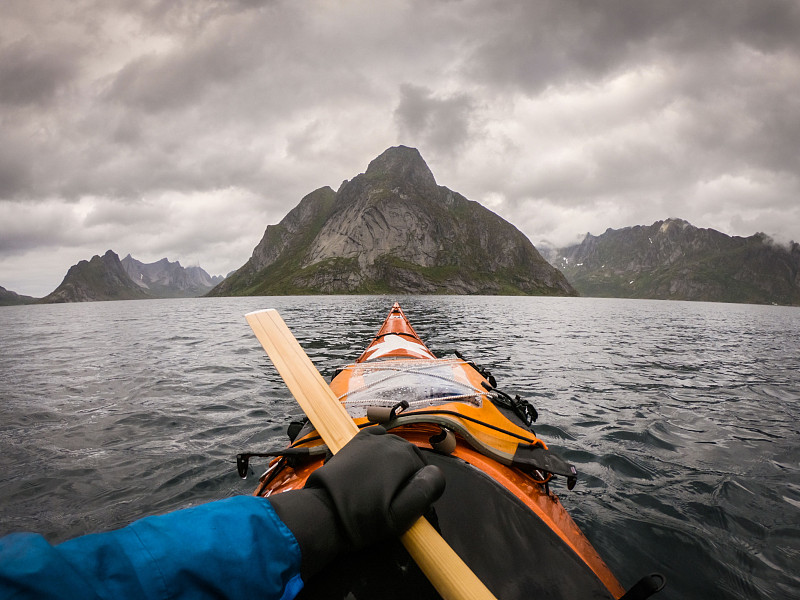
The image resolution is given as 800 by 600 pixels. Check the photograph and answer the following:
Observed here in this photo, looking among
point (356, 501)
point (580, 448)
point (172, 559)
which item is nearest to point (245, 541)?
point (172, 559)

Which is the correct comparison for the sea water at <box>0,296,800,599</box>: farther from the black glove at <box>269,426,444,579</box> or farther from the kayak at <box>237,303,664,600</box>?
the black glove at <box>269,426,444,579</box>

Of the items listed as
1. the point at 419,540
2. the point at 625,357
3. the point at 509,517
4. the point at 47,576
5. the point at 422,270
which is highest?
the point at 422,270

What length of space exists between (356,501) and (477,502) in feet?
3.45

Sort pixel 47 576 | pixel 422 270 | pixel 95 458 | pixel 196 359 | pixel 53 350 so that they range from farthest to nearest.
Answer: pixel 422 270
pixel 53 350
pixel 196 359
pixel 95 458
pixel 47 576

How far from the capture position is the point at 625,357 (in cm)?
1462

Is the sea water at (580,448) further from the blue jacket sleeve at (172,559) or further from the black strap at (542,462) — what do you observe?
the blue jacket sleeve at (172,559)

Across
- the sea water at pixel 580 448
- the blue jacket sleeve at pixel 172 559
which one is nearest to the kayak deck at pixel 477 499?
the blue jacket sleeve at pixel 172 559

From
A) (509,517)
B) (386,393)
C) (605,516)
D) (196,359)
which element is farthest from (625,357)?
(196,359)

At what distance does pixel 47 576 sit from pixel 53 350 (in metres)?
22.4

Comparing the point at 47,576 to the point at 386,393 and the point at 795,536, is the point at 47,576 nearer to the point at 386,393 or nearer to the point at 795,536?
the point at 386,393

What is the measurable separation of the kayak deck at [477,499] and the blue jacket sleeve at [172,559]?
0.41 metres

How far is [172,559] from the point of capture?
1366mm

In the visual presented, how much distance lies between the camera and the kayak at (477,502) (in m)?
1.96

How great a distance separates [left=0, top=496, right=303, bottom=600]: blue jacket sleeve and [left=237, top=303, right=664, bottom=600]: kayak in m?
0.41
